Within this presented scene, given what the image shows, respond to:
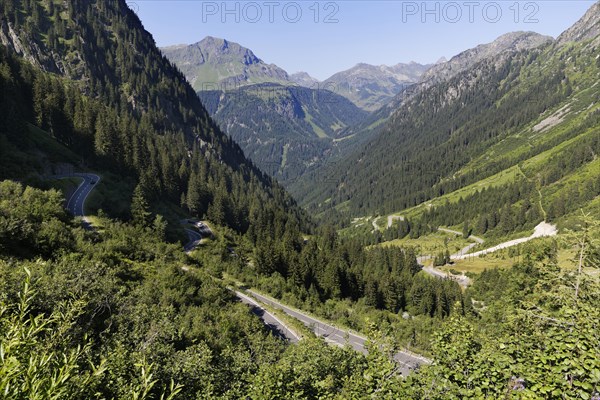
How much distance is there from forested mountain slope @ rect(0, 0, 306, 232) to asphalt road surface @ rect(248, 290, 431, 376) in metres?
42.9

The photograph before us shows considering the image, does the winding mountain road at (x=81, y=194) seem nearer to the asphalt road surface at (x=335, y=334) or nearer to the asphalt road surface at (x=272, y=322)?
the asphalt road surface at (x=272, y=322)

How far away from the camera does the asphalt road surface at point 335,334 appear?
174 feet

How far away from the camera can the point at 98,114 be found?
10112cm

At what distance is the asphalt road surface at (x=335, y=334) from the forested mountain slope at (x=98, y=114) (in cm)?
4288

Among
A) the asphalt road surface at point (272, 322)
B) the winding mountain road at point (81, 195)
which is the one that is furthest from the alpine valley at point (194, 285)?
the winding mountain road at point (81, 195)

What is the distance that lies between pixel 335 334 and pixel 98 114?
94.4 m

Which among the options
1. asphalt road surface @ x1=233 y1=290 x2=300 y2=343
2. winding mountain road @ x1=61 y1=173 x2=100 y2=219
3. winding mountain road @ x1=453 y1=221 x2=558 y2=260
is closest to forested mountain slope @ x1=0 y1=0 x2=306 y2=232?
winding mountain road @ x1=61 y1=173 x2=100 y2=219

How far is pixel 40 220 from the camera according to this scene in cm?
4116

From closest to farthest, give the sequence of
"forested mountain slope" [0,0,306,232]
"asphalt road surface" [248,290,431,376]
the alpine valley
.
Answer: the alpine valley, "asphalt road surface" [248,290,431,376], "forested mountain slope" [0,0,306,232]

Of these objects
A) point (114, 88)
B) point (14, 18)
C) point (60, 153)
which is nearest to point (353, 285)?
point (60, 153)

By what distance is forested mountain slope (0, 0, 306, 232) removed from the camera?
305 feet

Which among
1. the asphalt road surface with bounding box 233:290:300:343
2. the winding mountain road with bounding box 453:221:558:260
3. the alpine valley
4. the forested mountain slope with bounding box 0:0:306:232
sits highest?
the forested mountain slope with bounding box 0:0:306:232

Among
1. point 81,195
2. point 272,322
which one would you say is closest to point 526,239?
point 272,322

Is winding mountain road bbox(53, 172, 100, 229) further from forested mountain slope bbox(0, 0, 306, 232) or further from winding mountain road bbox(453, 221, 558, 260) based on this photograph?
winding mountain road bbox(453, 221, 558, 260)
